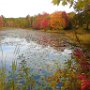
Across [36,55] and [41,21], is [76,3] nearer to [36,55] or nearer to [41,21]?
[36,55]

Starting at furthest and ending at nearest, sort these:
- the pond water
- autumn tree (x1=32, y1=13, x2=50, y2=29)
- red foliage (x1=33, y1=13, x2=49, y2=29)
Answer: red foliage (x1=33, y1=13, x2=49, y2=29)
autumn tree (x1=32, y1=13, x2=50, y2=29)
the pond water

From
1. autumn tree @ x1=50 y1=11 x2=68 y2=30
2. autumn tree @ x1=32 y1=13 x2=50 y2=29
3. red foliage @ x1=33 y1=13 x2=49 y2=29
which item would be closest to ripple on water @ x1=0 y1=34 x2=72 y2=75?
autumn tree @ x1=50 y1=11 x2=68 y2=30

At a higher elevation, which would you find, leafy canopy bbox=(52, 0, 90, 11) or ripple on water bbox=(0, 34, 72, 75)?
leafy canopy bbox=(52, 0, 90, 11)

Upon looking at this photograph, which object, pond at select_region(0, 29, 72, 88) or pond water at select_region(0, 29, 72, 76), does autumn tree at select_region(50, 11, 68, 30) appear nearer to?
pond water at select_region(0, 29, 72, 76)

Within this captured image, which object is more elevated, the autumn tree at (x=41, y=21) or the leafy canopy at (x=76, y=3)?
the leafy canopy at (x=76, y=3)

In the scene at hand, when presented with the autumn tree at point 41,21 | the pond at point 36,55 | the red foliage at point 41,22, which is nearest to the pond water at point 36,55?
the pond at point 36,55

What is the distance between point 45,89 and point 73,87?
2093 millimetres

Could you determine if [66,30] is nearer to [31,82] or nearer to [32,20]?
[32,20]

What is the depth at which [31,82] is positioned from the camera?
5695 mm

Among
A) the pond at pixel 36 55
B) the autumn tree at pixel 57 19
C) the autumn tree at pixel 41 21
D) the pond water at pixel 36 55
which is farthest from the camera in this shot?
the autumn tree at pixel 41 21

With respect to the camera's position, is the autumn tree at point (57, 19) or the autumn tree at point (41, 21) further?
the autumn tree at point (41, 21)

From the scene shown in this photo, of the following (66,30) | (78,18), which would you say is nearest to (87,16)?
(78,18)

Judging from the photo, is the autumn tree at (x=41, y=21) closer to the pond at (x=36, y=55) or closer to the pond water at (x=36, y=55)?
the pond water at (x=36, y=55)

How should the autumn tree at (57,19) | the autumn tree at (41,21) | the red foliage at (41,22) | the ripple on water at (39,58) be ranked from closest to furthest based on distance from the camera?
the ripple on water at (39,58) < the autumn tree at (57,19) < the autumn tree at (41,21) < the red foliage at (41,22)
